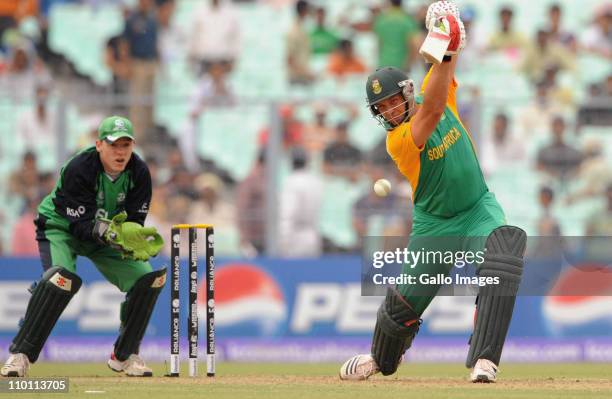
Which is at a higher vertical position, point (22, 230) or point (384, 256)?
point (22, 230)

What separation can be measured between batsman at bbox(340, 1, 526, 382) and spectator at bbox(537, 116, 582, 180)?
531 centimetres

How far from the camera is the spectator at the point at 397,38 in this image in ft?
57.3

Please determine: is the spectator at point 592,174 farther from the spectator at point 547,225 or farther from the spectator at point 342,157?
the spectator at point 342,157

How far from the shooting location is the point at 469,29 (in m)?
18.4

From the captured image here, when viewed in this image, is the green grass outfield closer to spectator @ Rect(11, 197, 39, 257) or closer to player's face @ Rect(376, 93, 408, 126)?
player's face @ Rect(376, 93, 408, 126)

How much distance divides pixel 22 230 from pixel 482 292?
6987 mm

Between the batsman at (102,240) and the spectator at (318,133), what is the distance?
169 inches

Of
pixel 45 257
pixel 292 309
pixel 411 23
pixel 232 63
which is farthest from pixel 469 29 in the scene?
pixel 45 257

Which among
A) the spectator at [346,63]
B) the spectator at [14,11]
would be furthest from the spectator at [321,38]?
the spectator at [14,11]

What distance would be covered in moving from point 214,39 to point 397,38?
9.14ft

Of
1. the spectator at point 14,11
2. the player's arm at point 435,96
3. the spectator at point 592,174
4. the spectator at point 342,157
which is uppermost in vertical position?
the spectator at point 14,11

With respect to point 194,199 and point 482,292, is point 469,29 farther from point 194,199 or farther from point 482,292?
point 482,292

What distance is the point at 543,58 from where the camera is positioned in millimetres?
17719

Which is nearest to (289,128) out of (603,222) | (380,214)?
(380,214)
